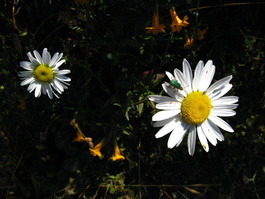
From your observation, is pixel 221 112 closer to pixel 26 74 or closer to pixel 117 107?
pixel 117 107

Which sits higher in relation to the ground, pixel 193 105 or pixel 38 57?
pixel 38 57

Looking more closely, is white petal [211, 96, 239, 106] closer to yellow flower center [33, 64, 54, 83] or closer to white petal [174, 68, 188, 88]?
white petal [174, 68, 188, 88]

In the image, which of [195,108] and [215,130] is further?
[215,130]

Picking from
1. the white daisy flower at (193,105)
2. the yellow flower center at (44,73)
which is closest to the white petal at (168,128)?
the white daisy flower at (193,105)

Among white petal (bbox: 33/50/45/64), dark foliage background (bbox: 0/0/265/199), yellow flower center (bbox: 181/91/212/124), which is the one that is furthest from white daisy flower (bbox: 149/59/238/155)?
white petal (bbox: 33/50/45/64)

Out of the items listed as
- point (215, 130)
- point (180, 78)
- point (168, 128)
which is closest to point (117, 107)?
point (168, 128)

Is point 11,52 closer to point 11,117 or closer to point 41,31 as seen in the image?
point 41,31
